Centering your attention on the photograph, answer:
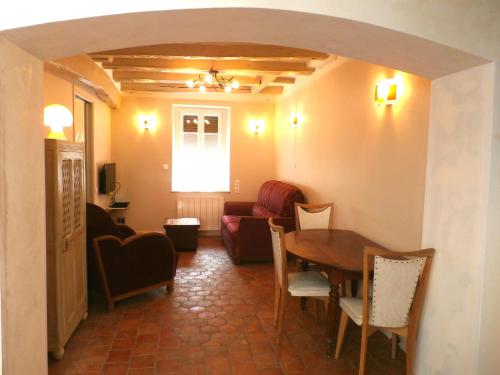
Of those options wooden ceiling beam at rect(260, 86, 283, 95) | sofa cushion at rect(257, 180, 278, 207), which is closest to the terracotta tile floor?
sofa cushion at rect(257, 180, 278, 207)

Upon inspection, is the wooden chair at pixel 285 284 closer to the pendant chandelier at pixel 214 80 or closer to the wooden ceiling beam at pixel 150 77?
the pendant chandelier at pixel 214 80

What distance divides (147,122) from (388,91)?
475 cm

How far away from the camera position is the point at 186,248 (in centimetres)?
579

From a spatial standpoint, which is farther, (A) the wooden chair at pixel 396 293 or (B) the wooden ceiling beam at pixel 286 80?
(B) the wooden ceiling beam at pixel 286 80

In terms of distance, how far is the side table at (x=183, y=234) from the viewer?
5715 mm

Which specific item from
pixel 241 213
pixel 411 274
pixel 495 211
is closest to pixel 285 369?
pixel 411 274

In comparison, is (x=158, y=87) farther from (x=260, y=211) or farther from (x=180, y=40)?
(x=180, y=40)

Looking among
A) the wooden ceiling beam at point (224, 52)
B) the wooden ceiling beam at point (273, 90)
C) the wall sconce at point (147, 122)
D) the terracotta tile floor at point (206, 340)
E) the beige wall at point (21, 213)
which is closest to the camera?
the beige wall at point (21, 213)

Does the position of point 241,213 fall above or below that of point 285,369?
→ above

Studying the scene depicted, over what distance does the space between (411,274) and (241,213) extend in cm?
450

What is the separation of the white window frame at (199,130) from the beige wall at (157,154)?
0.08 m

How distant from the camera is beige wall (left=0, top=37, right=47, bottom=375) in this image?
163cm

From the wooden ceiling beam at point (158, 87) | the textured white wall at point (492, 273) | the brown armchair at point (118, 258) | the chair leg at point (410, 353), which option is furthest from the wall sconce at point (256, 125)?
the textured white wall at point (492, 273)

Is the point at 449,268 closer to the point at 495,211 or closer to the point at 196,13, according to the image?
the point at 495,211
